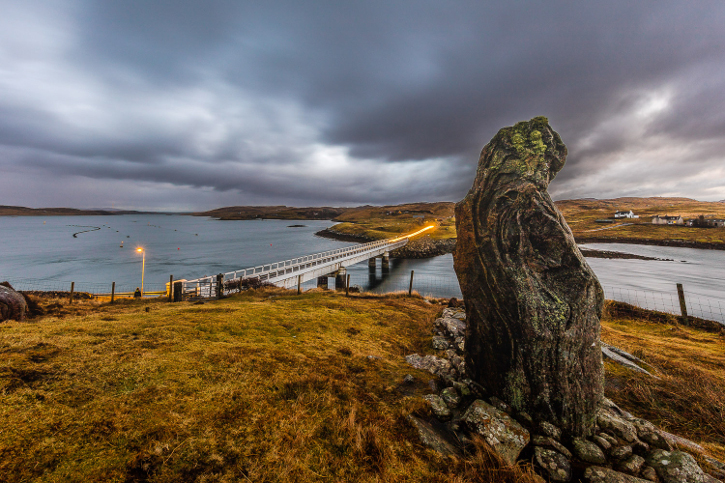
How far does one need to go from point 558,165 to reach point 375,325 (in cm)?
824

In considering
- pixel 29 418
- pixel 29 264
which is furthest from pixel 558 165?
pixel 29 264

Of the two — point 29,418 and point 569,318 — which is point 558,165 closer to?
point 569,318

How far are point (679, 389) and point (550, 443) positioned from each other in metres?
4.82

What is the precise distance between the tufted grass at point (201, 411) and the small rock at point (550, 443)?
2.28 feet

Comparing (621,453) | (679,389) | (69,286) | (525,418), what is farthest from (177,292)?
(69,286)

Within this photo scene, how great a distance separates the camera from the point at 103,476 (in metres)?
3.05

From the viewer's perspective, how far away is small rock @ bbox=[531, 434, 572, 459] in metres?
4.39

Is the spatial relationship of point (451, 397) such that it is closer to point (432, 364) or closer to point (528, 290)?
point (432, 364)

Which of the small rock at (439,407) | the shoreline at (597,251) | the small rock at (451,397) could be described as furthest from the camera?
the shoreline at (597,251)

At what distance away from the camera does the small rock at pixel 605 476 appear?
379cm

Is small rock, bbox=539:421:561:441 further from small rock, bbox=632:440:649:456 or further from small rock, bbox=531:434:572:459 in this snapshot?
small rock, bbox=632:440:649:456

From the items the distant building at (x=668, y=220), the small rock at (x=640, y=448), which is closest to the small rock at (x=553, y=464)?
the small rock at (x=640, y=448)

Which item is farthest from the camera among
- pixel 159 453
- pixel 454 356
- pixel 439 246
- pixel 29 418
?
pixel 439 246

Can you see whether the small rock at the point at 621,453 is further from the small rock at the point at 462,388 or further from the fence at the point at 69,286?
the fence at the point at 69,286
